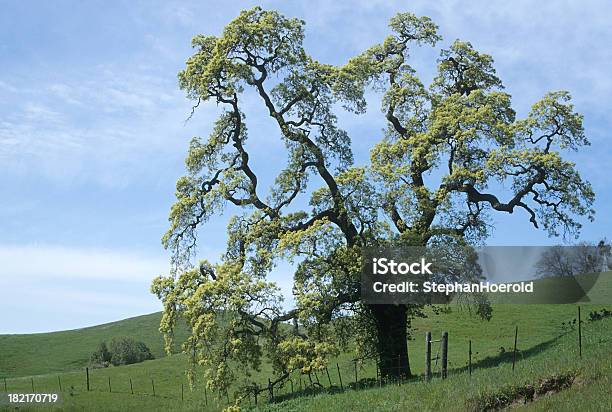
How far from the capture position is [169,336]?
104 ft

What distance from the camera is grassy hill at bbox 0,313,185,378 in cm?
8219

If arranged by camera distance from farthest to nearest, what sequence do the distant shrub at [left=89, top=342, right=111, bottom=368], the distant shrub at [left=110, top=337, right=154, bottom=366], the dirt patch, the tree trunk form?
the distant shrub at [left=89, top=342, right=111, bottom=368] → the distant shrub at [left=110, top=337, right=154, bottom=366] → the tree trunk → the dirt patch

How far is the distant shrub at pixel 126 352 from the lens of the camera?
7688 centimetres

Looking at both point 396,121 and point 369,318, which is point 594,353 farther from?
point 396,121

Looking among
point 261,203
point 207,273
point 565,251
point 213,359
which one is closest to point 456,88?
point 261,203

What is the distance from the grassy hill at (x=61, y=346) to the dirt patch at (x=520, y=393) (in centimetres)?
7110

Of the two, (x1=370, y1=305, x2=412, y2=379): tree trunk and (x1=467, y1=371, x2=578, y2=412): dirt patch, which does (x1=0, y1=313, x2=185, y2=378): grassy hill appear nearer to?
(x1=370, y1=305, x2=412, y2=379): tree trunk

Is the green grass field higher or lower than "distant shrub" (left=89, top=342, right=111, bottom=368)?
higher

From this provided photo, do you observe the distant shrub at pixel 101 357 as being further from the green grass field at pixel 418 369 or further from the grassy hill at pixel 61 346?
the green grass field at pixel 418 369

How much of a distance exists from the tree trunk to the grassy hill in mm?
58093

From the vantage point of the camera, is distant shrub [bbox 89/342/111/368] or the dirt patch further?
distant shrub [bbox 89/342/111/368]

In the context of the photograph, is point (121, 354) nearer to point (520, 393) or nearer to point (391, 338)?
point (391, 338)

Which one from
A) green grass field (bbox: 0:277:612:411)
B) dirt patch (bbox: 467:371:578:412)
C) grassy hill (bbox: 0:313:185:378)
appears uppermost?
dirt patch (bbox: 467:371:578:412)

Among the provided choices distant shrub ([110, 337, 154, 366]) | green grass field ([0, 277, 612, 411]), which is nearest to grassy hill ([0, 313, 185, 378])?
green grass field ([0, 277, 612, 411])
